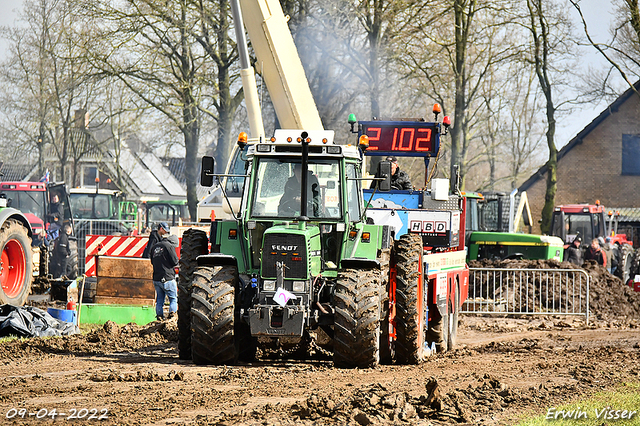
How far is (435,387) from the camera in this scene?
711 centimetres

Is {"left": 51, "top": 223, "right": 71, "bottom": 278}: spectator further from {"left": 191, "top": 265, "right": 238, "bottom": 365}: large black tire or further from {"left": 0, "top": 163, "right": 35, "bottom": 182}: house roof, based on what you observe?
{"left": 0, "top": 163, "right": 35, "bottom": 182}: house roof

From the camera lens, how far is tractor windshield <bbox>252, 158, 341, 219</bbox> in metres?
10.1

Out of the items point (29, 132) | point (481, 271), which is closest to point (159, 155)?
point (29, 132)

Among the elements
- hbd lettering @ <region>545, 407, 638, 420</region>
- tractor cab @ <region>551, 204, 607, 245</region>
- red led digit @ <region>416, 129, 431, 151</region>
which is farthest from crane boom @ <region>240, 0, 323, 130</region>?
tractor cab @ <region>551, 204, 607, 245</region>

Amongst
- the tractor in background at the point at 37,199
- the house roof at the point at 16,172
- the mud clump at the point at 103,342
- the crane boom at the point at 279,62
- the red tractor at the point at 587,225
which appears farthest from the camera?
the house roof at the point at 16,172

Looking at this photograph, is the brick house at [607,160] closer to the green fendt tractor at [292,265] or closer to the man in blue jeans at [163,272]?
the man in blue jeans at [163,272]

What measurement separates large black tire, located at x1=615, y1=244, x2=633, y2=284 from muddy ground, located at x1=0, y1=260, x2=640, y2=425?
585 inches

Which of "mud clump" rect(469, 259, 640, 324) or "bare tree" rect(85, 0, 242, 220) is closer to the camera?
"mud clump" rect(469, 259, 640, 324)

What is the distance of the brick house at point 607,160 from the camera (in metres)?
45.7

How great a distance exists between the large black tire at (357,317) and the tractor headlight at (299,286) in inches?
14.8

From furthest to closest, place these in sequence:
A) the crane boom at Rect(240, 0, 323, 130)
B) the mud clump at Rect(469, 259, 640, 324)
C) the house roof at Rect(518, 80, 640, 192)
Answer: the house roof at Rect(518, 80, 640, 192), the mud clump at Rect(469, 259, 640, 324), the crane boom at Rect(240, 0, 323, 130)

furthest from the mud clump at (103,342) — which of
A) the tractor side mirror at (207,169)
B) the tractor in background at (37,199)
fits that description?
the tractor in background at (37,199)

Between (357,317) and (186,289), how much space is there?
2426 mm

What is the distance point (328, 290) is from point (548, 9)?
23.4 meters
